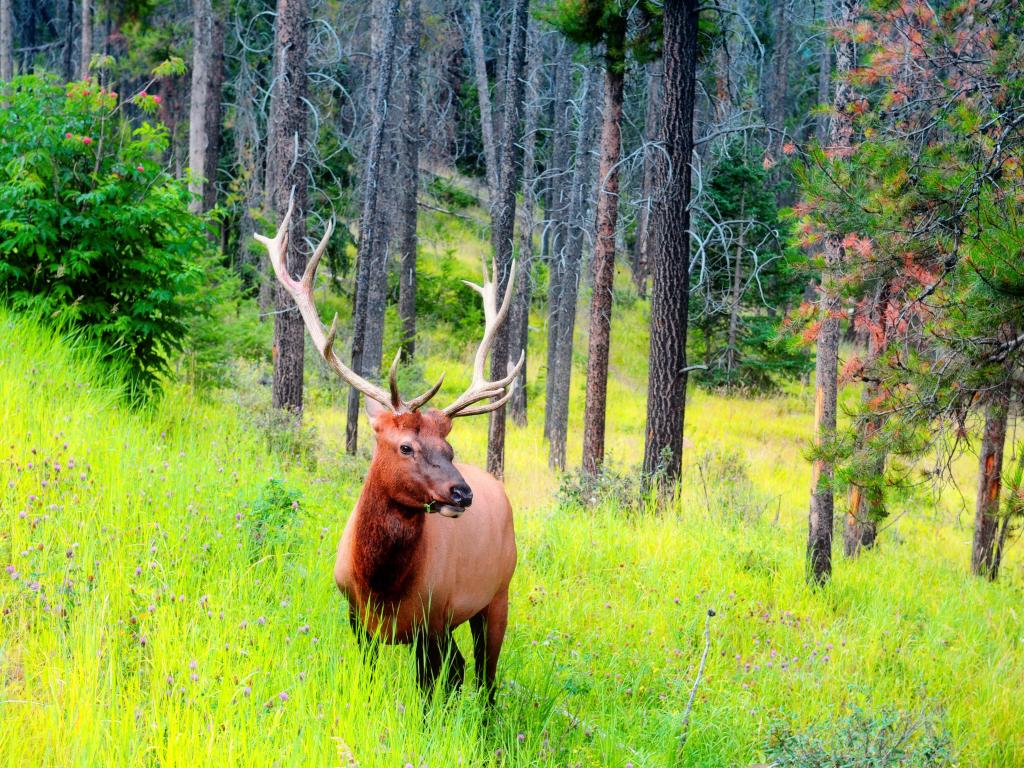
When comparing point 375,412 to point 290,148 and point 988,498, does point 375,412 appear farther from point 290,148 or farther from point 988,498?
point 988,498

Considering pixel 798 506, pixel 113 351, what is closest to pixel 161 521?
pixel 113 351

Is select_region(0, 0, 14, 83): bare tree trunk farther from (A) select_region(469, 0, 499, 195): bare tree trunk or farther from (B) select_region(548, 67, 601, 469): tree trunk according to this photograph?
(B) select_region(548, 67, 601, 469): tree trunk

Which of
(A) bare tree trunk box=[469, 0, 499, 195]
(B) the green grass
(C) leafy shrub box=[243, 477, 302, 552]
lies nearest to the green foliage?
(A) bare tree trunk box=[469, 0, 499, 195]

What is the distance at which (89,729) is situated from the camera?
3.60 meters

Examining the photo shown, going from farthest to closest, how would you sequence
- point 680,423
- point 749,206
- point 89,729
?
point 749,206 < point 680,423 < point 89,729

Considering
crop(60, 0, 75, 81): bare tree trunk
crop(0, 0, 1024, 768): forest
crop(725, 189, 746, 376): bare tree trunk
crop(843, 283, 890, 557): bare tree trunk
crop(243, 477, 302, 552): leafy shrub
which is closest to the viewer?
crop(0, 0, 1024, 768): forest

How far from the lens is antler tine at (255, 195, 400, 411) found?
5.25 metres

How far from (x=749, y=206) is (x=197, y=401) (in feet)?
59.4

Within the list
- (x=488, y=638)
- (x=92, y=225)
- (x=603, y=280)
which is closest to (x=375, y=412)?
(x=488, y=638)

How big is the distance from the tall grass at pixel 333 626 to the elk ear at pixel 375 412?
3.57 ft

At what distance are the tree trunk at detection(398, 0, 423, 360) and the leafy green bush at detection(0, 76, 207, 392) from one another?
10.9 metres

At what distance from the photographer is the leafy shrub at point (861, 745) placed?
17.0 feet

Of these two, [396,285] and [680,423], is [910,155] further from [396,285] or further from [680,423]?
[396,285]

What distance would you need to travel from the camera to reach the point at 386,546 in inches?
193
